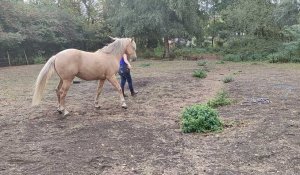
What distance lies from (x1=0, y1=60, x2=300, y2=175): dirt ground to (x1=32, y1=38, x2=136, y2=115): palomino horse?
525 mm

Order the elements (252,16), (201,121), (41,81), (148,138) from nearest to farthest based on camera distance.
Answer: (148,138) → (201,121) → (41,81) → (252,16)

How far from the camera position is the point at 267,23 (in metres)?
22.3

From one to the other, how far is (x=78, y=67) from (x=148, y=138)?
256cm

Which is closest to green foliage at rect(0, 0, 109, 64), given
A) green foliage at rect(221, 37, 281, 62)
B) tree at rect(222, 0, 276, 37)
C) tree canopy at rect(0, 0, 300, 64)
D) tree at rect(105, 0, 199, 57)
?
tree canopy at rect(0, 0, 300, 64)

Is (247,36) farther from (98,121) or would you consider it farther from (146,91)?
(98,121)

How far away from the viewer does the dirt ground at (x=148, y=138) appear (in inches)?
172

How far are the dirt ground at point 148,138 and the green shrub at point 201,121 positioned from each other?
156 mm

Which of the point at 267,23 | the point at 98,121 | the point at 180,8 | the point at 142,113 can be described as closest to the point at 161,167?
the point at 98,121

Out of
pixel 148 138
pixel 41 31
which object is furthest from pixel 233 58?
pixel 148 138

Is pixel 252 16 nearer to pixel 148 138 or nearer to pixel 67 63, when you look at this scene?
pixel 67 63

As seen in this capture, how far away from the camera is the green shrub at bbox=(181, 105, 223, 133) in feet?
19.3

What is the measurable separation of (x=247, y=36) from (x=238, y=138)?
19.0 m

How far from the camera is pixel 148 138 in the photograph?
5.59 meters

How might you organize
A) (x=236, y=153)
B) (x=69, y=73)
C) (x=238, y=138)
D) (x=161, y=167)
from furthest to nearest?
(x=69, y=73) < (x=238, y=138) < (x=236, y=153) < (x=161, y=167)
